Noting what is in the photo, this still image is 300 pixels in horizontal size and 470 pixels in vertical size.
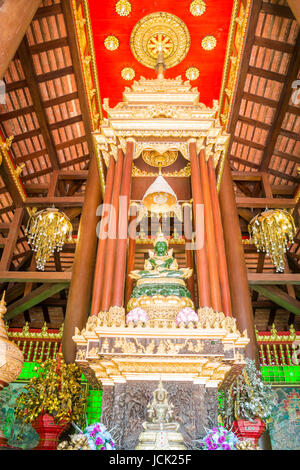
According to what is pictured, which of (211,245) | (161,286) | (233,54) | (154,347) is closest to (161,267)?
(161,286)

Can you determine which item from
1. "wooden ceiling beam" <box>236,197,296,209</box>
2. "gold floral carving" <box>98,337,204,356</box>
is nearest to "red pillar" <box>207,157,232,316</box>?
"gold floral carving" <box>98,337,204,356</box>

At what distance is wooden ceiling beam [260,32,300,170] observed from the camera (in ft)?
22.5

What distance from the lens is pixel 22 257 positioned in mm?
10242

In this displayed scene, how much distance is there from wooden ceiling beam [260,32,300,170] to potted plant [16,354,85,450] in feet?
19.5

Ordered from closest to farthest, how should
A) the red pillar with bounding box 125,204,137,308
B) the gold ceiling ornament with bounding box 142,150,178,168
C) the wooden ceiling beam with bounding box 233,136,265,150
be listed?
the red pillar with bounding box 125,204,137,308
the gold ceiling ornament with bounding box 142,150,178,168
the wooden ceiling beam with bounding box 233,136,265,150

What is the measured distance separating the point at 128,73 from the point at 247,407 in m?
7.05

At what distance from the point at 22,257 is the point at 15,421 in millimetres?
5455

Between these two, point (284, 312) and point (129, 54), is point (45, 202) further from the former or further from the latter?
point (284, 312)

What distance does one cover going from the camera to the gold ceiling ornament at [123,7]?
7.75 m

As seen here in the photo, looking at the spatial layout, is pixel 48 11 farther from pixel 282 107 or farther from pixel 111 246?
pixel 111 246

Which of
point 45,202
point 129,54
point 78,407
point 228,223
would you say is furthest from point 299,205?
point 78,407

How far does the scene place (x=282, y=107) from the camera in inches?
296

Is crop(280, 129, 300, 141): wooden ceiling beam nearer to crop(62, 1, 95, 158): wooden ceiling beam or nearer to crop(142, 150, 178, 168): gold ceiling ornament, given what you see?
crop(142, 150, 178, 168): gold ceiling ornament

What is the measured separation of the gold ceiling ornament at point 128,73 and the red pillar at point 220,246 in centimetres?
416
